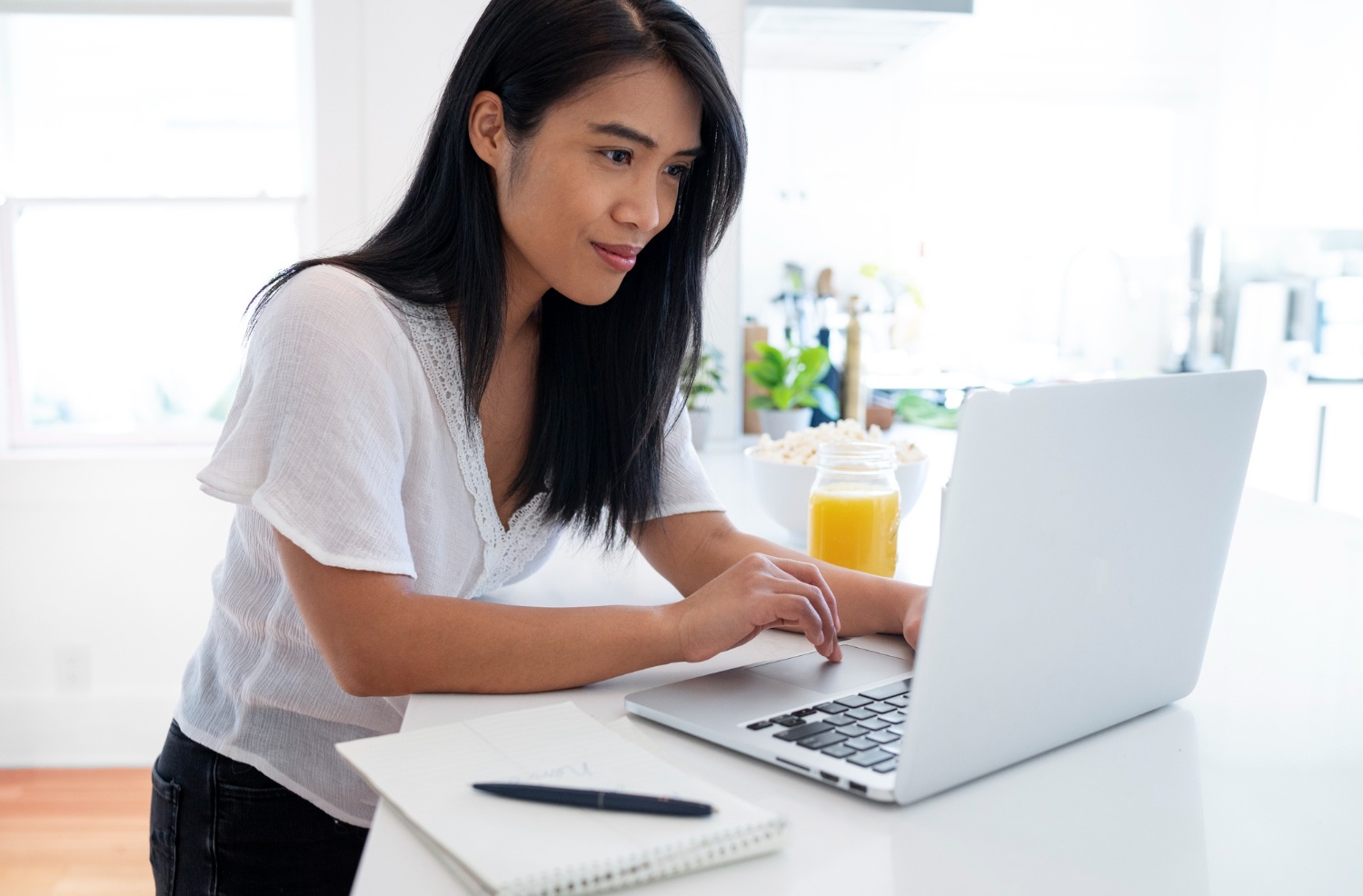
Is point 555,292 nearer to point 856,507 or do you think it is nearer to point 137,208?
point 856,507

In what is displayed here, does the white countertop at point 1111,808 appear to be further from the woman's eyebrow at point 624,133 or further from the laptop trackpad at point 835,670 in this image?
the woman's eyebrow at point 624,133

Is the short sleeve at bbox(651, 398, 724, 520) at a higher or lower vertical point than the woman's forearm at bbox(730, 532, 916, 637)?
higher

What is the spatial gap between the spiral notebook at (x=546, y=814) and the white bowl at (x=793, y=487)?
774 mm

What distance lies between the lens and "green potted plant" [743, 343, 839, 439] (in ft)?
7.55

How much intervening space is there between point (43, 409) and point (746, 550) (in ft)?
8.15

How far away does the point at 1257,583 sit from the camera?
1.34m

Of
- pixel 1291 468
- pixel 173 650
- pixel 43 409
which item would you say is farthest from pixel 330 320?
pixel 1291 468

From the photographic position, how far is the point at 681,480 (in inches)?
49.9

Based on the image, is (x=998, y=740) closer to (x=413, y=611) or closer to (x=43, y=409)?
(x=413, y=611)

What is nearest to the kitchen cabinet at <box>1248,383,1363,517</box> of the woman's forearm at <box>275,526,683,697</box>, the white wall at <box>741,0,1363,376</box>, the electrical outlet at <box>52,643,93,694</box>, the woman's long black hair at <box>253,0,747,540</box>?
the white wall at <box>741,0,1363,376</box>

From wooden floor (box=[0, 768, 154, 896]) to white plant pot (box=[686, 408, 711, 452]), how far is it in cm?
146

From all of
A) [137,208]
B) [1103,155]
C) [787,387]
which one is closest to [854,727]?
[787,387]

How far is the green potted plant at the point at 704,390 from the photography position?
7.89 feet

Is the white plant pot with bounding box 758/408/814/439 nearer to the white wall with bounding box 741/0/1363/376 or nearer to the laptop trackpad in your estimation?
the laptop trackpad
